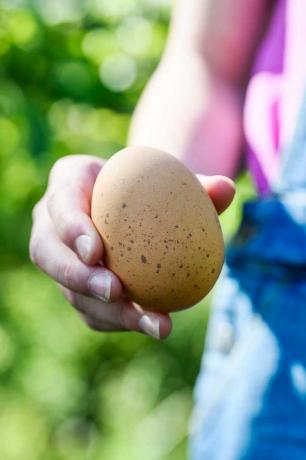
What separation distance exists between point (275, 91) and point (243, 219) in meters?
0.13

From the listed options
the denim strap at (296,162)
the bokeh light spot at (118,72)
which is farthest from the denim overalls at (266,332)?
the bokeh light spot at (118,72)

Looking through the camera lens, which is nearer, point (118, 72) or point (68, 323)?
point (68, 323)

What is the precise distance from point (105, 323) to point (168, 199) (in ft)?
0.45

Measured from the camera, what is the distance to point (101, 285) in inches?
28.5

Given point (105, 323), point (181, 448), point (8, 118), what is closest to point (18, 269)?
point (8, 118)

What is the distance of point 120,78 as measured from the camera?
211 centimetres

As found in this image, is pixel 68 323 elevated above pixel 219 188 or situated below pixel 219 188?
below

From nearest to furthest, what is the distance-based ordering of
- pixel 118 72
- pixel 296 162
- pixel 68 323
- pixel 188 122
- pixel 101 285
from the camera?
1. pixel 101 285
2. pixel 296 162
3. pixel 188 122
4. pixel 68 323
5. pixel 118 72

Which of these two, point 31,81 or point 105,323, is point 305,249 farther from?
point 31,81

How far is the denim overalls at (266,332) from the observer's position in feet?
2.71

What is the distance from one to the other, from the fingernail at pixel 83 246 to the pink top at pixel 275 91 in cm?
23

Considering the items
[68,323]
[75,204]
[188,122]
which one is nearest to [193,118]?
[188,122]

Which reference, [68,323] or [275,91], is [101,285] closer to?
[275,91]

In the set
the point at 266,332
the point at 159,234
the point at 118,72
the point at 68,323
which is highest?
the point at 159,234
